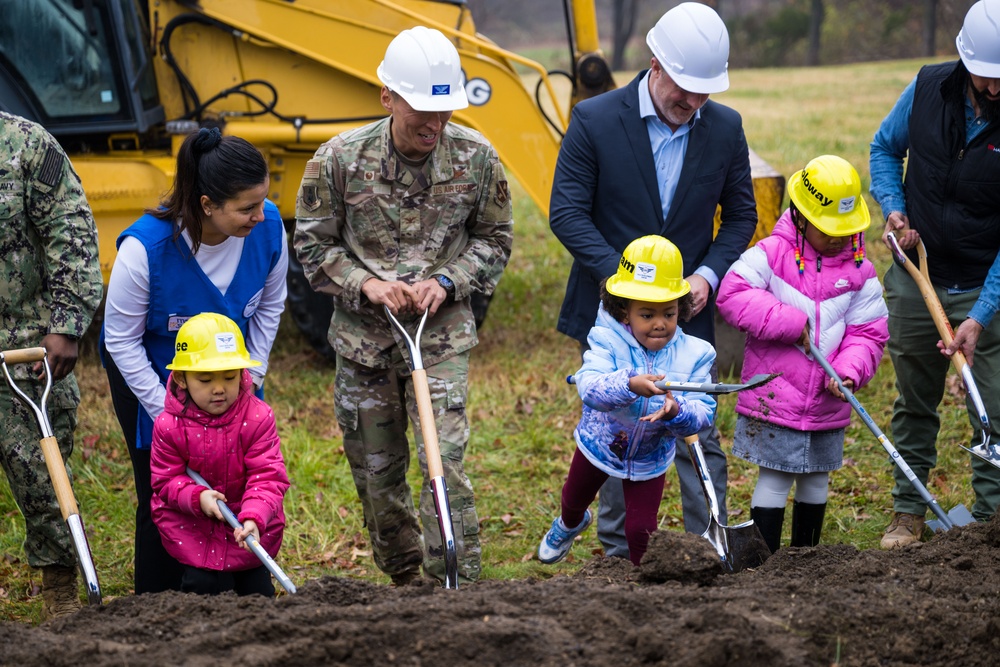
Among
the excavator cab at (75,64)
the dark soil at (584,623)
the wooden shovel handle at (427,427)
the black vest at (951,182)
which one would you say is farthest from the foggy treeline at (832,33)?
the dark soil at (584,623)

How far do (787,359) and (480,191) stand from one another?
57.9 inches

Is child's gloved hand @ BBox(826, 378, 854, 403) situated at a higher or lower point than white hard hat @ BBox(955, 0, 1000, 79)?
lower

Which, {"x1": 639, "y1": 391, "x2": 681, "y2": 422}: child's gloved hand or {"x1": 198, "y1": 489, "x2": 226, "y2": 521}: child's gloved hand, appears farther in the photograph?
{"x1": 639, "y1": 391, "x2": 681, "y2": 422}: child's gloved hand

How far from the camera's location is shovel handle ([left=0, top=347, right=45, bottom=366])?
3961 mm

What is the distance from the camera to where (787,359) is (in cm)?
472

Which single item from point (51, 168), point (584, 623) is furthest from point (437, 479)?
point (51, 168)

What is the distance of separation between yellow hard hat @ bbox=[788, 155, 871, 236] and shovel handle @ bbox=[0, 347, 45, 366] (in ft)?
9.85

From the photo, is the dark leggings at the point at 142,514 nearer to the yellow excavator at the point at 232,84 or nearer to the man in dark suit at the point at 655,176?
the man in dark suit at the point at 655,176

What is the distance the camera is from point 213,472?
3.94m

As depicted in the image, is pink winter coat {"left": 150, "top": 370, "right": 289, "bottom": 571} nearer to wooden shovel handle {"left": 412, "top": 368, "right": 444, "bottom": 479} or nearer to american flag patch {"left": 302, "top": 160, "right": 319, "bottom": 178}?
wooden shovel handle {"left": 412, "top": 368, "right": 444, "bottom": 479}

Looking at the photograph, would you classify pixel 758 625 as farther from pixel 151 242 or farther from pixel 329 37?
pixel 329 37

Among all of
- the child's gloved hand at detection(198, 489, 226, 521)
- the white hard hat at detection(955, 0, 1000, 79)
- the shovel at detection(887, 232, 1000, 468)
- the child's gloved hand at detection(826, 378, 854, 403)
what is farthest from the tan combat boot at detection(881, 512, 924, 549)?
the child's gloved hand at detection(198, 489, 226, 521)

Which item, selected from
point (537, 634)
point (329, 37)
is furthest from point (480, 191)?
point (329, 37)

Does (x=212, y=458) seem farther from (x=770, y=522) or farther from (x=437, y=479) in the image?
(x=770, y=522)
